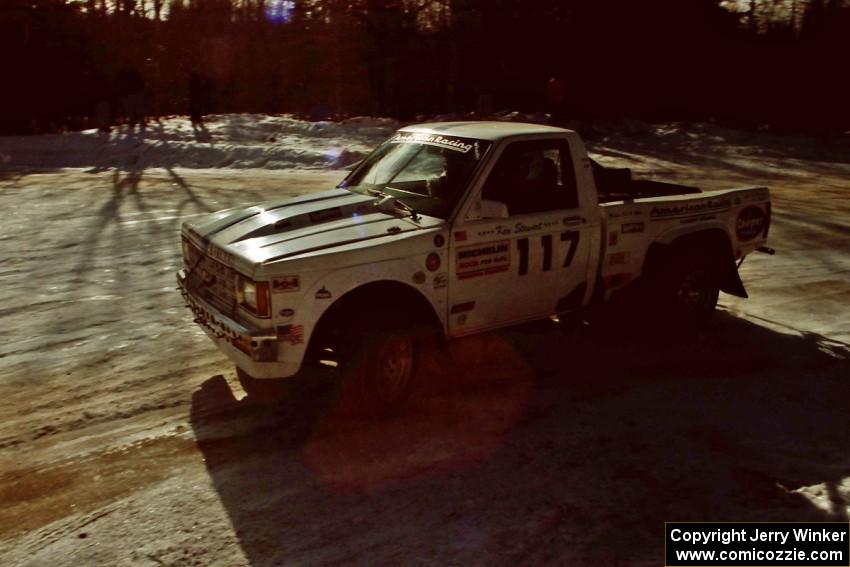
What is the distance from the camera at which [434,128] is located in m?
6.32

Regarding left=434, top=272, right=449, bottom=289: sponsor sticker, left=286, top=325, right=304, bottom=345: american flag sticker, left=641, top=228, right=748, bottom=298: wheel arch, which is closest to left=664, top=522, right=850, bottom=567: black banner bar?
left=434, top=272, right=449, bottom=289: sponsor sticker

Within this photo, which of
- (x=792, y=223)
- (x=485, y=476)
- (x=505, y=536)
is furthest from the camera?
(x=792, y=223)

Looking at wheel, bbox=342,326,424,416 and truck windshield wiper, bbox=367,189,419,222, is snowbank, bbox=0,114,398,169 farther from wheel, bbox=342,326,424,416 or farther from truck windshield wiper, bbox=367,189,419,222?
wheel, bbox=342,326,424,416

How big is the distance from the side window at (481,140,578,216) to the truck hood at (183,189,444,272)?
0.68 m

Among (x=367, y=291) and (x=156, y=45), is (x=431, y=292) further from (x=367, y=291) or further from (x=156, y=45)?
(x=156, y=45)

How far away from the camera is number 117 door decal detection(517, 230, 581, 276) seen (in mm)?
5624

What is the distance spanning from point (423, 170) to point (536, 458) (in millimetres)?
2428

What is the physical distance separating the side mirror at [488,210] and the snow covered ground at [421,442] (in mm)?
1229

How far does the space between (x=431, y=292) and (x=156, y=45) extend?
33069 millimetres

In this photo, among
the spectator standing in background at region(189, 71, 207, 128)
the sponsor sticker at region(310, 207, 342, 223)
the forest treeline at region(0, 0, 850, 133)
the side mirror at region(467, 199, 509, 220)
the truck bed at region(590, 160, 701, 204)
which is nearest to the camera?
→ the side mirror at region(467, 199, 509, 220)

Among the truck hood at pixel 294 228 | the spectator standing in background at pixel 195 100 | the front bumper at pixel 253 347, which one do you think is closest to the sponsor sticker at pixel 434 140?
the truck hood at pixel 294 228

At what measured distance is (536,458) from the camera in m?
4.70

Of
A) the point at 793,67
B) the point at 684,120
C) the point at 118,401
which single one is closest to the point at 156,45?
the point at 684,120

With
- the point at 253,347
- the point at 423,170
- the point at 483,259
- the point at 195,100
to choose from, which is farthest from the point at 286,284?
the point at 195,100
